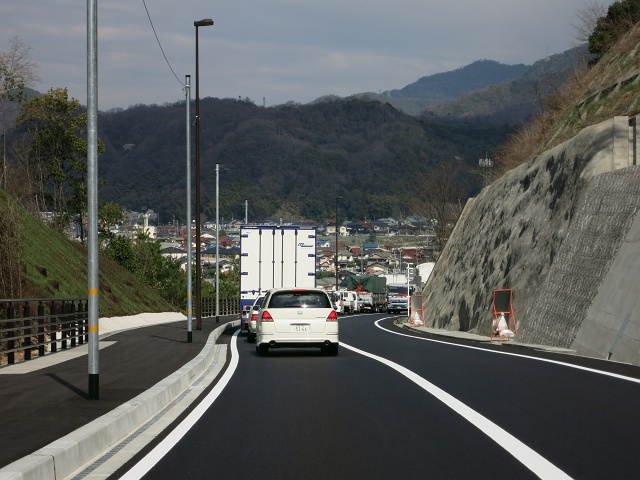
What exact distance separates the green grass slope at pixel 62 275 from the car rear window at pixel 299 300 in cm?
1825

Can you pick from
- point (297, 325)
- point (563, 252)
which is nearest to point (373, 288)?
point (563, 252)

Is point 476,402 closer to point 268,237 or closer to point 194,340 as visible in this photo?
point 194,340

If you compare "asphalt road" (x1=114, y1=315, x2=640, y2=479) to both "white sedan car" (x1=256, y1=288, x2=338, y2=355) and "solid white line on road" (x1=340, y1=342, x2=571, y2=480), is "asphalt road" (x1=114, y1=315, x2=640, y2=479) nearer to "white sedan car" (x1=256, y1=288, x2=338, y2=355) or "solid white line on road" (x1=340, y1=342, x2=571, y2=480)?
"solid white line on road" (x1=340, y1=342, x2=571, y2=480)

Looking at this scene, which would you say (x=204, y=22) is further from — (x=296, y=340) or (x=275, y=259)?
(x=296, y=340)

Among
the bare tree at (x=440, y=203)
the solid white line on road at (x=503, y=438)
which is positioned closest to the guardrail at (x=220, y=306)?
the bare tree at (x=440, y=203)

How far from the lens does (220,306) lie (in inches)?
3211

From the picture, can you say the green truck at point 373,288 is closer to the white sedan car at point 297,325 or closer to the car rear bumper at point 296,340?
the white sedan car at point 297,325

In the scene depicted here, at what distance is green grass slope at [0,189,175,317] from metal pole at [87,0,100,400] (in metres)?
28.6

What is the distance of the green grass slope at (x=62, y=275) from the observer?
4822cm

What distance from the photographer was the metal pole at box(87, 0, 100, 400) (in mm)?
14039

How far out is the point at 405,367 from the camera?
2170cm

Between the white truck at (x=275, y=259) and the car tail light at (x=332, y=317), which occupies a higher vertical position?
the white truck at (x=275, y=259)

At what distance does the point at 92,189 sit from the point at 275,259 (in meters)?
26.4

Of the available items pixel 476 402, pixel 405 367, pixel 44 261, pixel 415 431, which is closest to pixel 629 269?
pixel 405 367
